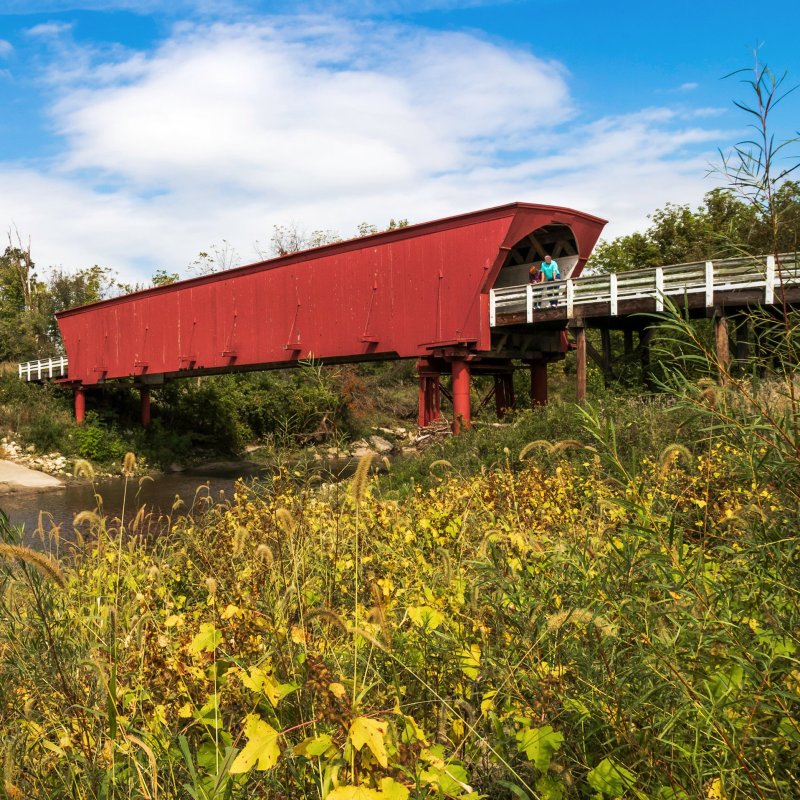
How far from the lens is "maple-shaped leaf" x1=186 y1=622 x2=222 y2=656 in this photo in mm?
2480

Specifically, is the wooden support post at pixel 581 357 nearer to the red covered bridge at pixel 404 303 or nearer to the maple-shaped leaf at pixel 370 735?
the red covered bridge at pixel 404 303

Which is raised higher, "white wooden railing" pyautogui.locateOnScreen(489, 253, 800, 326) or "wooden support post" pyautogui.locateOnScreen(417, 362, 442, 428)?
"white wooden railing" pyautogui.locateOnScreen(489, 253, 800, 326)

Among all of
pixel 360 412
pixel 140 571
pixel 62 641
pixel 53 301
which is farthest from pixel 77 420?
pixel 62 641

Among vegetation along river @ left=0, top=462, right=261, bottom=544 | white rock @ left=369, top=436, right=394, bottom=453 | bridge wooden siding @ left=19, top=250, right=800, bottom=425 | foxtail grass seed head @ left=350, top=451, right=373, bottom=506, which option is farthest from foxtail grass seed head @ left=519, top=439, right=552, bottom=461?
white rock @ left=369, top=436, right=394, bottom=453

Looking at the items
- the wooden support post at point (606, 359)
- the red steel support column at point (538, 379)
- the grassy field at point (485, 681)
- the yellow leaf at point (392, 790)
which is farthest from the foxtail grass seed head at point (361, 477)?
the red steel support column at point (538, 379)

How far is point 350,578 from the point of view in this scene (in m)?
3.75

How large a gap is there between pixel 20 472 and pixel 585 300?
18.1 m

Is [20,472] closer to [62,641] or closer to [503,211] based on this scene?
[503,211]

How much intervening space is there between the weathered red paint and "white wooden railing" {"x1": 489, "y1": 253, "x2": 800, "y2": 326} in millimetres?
661

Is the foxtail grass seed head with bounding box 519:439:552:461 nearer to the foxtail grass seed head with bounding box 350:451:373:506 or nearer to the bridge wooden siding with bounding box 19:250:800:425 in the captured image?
the foxtail grass seed head with bounding box 350:451:373:506

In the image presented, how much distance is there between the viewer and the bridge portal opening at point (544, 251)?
1809 centimetres

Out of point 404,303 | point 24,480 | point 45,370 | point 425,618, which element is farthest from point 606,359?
point 45,370

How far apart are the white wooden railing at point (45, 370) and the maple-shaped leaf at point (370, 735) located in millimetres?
32652

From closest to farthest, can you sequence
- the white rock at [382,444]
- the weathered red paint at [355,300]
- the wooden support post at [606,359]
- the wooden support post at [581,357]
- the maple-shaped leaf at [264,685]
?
the maple-shaped leaf at [264,685], the wooden support post at [581,357], the weathered red paint at [355,300], the wooden support post at [606,359], the white rock at [382,444]
